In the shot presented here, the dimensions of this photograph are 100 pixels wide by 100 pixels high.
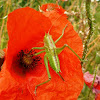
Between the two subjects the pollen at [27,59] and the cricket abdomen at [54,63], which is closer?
the cricket abdomen at [54,63]

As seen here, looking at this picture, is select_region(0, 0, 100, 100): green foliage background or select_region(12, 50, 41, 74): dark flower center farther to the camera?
select_region(12, 50, 41, 74): dark flower center

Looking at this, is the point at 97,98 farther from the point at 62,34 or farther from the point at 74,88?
the point at 62,34

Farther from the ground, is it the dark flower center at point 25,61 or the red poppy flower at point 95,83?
the dark flower center at point 25,61

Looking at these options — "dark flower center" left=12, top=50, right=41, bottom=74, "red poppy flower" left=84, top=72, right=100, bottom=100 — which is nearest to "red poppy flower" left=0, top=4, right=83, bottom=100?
"dark flower center" left=12, top=50, right=41, bottom=74

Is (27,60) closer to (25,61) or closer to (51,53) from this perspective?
(25,61)

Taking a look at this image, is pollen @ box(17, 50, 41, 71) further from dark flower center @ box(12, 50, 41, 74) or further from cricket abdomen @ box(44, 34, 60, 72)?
cricket abdomen @ box(44, 34, 60, 72)

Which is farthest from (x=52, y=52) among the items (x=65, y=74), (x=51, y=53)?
(x=65, y=74)

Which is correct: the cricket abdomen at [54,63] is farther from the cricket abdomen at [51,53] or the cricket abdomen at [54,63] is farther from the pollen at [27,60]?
the pollen at [27,60]

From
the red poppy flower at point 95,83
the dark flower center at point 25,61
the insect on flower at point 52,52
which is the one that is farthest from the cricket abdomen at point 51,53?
the red poppy flower at point 95,83

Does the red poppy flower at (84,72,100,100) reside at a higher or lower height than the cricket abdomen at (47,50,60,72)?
lower
